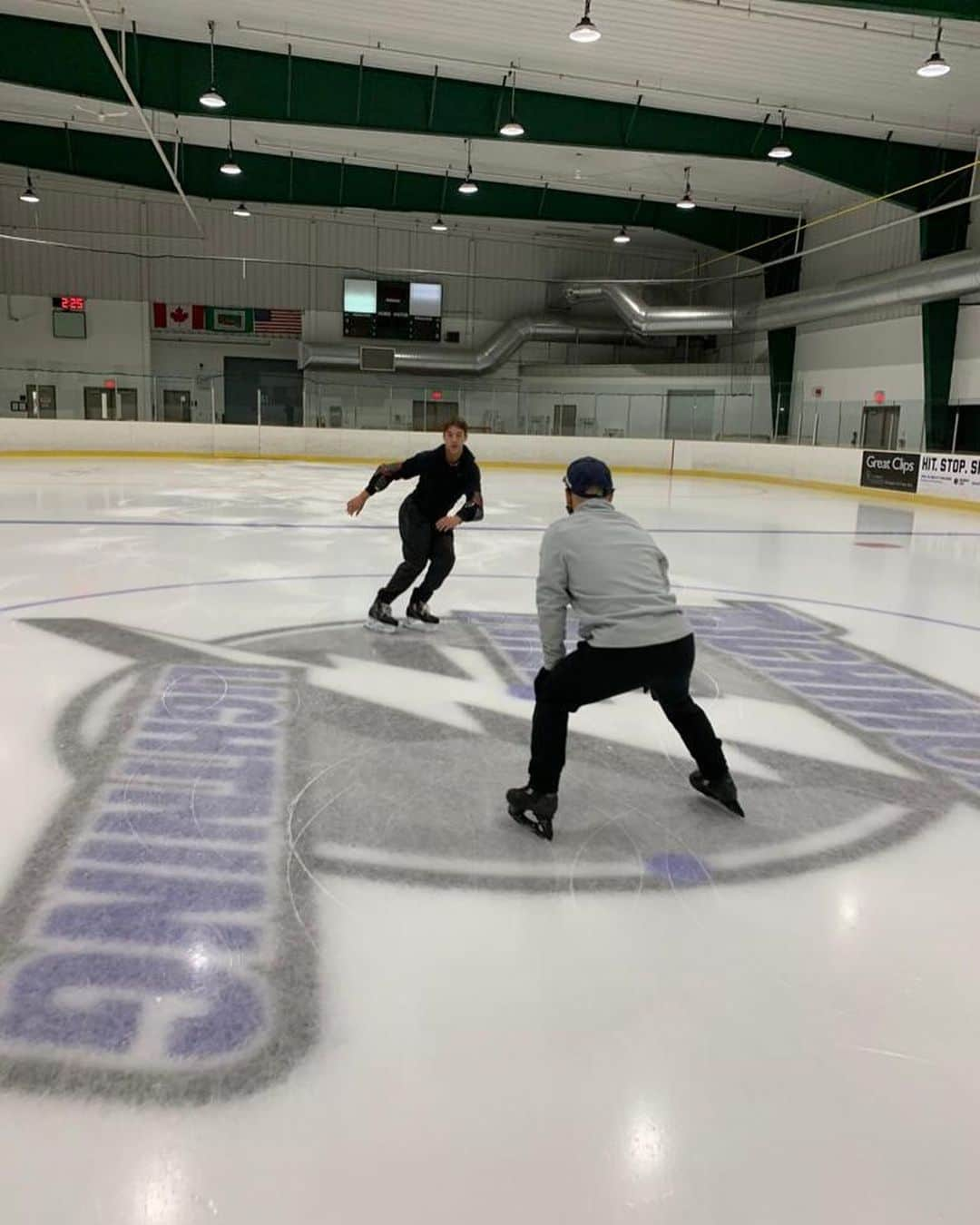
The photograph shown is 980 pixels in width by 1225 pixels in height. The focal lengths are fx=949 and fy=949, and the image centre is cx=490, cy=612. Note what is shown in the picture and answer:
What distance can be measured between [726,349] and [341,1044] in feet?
104

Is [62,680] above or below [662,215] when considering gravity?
below

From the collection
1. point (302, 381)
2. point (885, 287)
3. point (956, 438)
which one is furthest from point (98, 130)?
point (956, 438)

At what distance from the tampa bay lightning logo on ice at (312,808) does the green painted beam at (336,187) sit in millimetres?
19969

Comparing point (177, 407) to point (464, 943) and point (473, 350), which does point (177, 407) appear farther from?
point (464, 943)

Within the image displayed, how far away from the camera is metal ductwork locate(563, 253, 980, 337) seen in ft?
64.6

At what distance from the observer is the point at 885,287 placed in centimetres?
2162

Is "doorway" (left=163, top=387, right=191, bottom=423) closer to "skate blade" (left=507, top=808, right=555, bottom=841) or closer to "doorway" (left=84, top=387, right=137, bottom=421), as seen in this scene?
"doorway" (left=84, top=387, right=137, bottom=421)

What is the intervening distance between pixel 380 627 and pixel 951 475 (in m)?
14.1

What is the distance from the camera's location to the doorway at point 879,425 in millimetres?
20766

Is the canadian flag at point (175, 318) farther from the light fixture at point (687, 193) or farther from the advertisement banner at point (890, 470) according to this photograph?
the advertisement banner at point (890, 470)

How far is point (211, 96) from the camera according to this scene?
1409cm

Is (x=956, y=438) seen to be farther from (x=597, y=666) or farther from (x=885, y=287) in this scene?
(x=597, y=666)

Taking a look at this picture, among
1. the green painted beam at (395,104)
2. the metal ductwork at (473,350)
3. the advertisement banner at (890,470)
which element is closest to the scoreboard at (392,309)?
the metal ductwork at (473,350)

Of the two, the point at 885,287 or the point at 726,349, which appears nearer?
the point at 885,287
